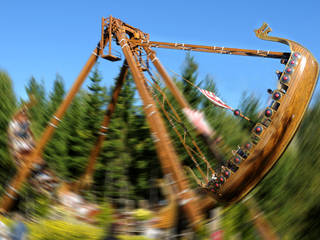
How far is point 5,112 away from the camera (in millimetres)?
15438

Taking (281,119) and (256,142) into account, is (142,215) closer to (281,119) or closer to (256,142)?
Answer: (256,142)

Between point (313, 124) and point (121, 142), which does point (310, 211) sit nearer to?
point (313, 124)

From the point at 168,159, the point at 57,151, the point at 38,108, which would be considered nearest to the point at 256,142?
the point at 168,159

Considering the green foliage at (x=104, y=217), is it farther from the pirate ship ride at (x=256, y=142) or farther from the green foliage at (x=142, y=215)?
the pirate ship ride at (x=256, y=142)

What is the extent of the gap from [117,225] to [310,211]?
489 cm

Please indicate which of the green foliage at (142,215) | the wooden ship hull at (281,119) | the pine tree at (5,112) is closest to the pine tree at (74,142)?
the pine tree at (5,112)

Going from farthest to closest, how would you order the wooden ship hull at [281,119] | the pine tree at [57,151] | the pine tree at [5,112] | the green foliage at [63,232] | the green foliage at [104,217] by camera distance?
the pine tree at [57,151]
the pine tree at [5,112]
the green foliage at [104,217]
the green foliage at [63,232]
the wooden ship hull at [281,119]

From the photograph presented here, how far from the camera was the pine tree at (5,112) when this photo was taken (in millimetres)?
13820

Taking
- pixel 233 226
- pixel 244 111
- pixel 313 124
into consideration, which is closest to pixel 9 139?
pixel 233 226

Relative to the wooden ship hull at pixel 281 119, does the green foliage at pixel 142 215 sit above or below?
below

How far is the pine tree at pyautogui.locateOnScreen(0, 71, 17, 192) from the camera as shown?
13.8 m

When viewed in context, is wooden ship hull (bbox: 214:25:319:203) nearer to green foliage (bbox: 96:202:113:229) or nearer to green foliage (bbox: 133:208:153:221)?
green foliage (bbox: 133:208:153:221)

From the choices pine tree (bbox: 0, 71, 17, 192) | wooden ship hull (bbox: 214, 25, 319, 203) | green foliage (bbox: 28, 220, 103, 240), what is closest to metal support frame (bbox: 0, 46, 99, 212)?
green foliage (bbox: 28, 220, 103, 240)

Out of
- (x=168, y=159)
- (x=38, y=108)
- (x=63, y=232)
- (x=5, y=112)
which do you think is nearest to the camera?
(x=168, y=159)
